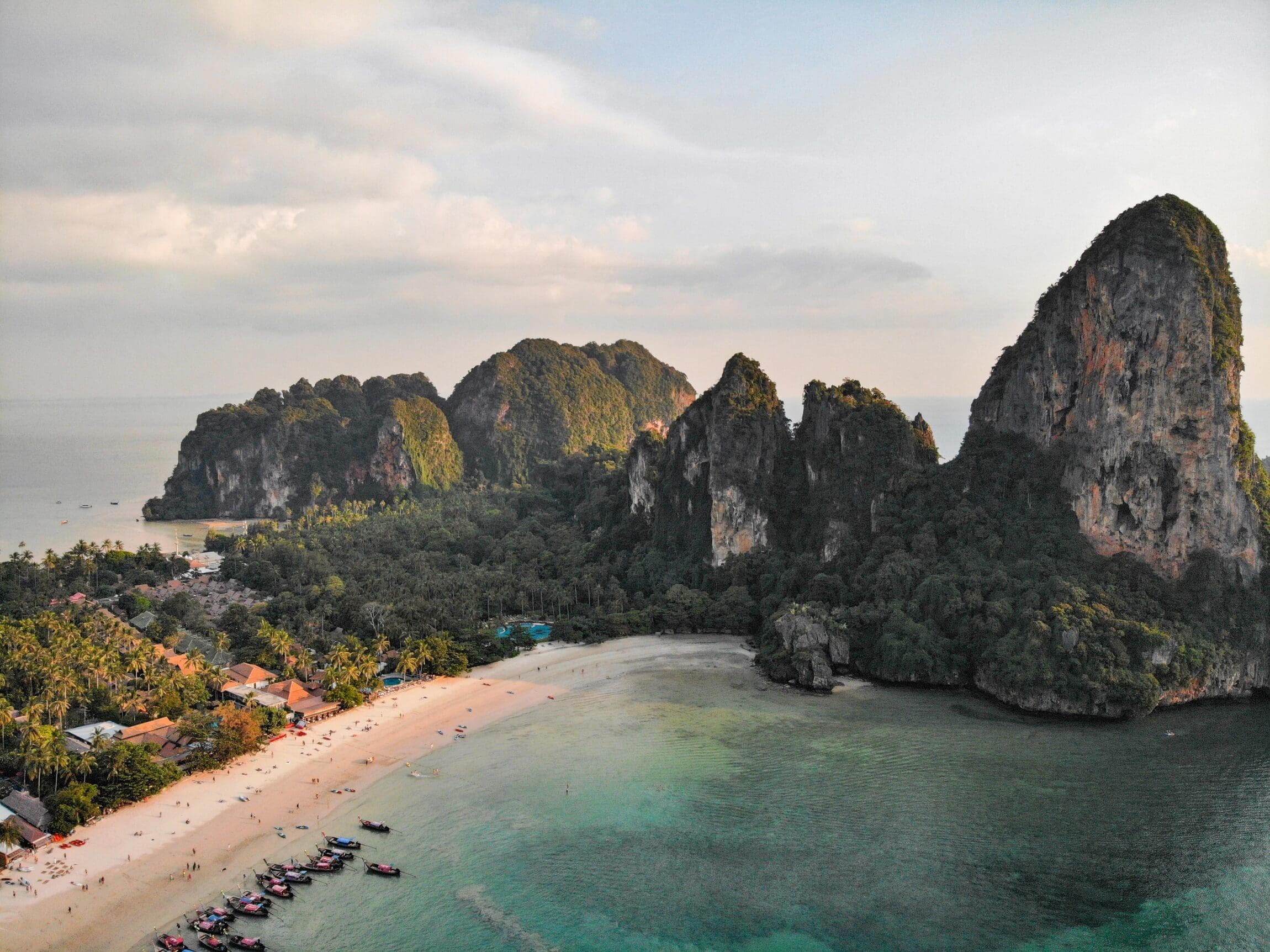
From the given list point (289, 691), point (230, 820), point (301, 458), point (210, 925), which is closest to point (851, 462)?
point (289, 691)

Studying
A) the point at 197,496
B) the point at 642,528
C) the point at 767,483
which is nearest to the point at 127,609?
the point at 642,528

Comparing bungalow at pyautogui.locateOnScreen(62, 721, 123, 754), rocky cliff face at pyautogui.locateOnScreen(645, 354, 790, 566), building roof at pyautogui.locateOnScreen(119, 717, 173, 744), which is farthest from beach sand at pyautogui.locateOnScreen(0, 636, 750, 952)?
rocky cliff face at pyautogui.locateOnScreen(645, 354, 790, 566)

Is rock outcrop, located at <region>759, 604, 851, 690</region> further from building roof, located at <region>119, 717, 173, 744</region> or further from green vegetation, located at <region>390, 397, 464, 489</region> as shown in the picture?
green vegetation, located at <region>390, 397, 464, 489</region>

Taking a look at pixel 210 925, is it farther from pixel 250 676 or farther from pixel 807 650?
pixel 807 650

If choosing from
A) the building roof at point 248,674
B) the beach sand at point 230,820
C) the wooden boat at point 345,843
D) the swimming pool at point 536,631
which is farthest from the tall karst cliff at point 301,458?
the wooden boat at point 345,843

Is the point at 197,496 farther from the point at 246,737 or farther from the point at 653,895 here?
the point at 653,895

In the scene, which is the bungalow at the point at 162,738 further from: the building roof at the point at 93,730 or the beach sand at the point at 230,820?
the beach sand at the point at 230,820

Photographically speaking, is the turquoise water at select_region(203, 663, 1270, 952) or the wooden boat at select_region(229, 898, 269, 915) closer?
the turquoise water at select_region(203, 663, 1270, 952)
